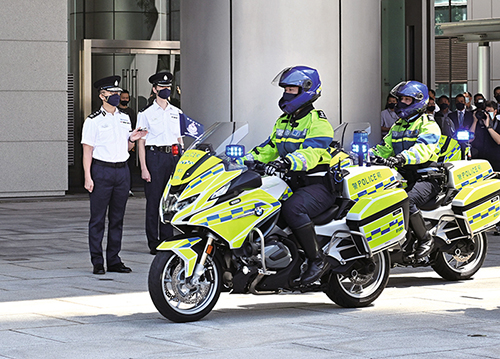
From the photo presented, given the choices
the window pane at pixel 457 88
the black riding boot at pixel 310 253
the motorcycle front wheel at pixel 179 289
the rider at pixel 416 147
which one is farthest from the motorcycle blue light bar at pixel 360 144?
the window pane at pixel 457 88

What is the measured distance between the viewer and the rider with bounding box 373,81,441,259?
8445mm

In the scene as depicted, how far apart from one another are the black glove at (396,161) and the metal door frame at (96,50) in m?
11.5

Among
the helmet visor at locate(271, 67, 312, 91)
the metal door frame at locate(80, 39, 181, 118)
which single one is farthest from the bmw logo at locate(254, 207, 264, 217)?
the metal door frame at locate(80, 39, 181, 118)

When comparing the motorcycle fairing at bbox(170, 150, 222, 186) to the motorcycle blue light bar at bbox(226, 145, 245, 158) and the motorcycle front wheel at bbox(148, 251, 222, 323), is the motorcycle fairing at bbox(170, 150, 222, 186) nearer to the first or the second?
the motorcycle blue light bar at bbox(226, 145, 245, 158)

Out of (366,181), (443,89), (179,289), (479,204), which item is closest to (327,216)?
(366,181)

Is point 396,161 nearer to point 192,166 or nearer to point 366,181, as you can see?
point 366,181

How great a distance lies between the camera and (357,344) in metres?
6.02

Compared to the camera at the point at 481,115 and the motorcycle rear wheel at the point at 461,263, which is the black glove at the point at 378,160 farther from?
the camera at the point at 481,115

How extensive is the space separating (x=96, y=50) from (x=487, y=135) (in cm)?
901

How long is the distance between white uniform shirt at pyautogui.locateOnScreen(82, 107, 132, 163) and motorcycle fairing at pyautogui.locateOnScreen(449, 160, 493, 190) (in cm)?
304

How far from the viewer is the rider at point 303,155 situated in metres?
7.09

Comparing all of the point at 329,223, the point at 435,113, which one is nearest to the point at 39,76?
the point at 435,113

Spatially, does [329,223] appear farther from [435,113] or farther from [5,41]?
[5,41]

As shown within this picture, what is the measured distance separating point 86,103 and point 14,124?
2.42 m
